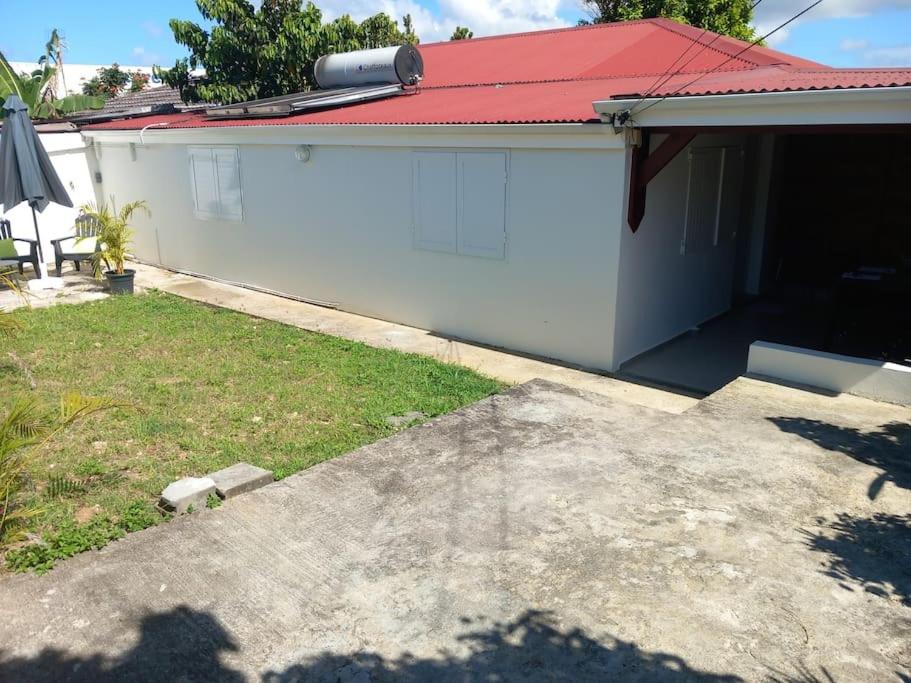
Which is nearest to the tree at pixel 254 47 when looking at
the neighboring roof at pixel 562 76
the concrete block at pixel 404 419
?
the neighboring roof at pixel 562 76

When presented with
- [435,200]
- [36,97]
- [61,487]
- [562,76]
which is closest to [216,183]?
[435,200]

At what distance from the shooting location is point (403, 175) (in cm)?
962

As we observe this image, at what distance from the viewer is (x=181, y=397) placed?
7133 mm

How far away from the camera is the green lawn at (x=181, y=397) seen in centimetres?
509

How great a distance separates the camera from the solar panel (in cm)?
1155

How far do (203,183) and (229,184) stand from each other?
84 centimetres

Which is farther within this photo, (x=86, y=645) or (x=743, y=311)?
(x=743, y=311)

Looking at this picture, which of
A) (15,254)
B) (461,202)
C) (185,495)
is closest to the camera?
(185,495)

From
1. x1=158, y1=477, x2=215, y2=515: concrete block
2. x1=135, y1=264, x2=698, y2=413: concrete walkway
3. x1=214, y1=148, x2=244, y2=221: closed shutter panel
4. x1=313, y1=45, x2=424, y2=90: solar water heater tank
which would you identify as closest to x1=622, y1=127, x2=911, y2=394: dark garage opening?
x1=135, y1=264, x2=698, y2=413: concrete walkway

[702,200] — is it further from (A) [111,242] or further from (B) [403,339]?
(A) [111,242]

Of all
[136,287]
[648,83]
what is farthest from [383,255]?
[136,287]

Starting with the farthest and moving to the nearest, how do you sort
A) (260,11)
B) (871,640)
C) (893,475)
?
(260,11) < (893,475) < (871,640)

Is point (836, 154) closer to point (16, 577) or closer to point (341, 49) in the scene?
point (341, 49)

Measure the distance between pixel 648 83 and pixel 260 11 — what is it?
998 centimetres
